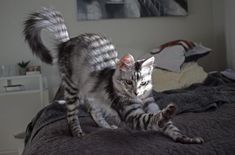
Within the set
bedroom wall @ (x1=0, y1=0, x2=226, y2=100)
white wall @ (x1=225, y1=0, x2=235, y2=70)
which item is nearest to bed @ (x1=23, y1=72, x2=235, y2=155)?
white wall @ (x1=225, y1=0, x2=235, y2=70)

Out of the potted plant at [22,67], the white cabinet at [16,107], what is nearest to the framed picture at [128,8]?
the potted plant at [22,67]

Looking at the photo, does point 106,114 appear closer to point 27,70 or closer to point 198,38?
point 27,70

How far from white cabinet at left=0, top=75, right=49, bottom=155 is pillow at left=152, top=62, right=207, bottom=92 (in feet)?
3.45

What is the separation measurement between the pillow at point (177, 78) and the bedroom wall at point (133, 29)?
2.01 ft

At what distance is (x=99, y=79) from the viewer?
133 cm

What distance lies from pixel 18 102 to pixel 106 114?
1.69m

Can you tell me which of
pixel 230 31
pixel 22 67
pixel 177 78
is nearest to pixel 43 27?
pixel 177 78

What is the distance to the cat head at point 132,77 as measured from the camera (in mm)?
1235

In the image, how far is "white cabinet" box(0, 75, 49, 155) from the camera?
112 inches

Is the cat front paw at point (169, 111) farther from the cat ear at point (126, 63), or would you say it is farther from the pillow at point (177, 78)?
the pillow at point (177, 78)

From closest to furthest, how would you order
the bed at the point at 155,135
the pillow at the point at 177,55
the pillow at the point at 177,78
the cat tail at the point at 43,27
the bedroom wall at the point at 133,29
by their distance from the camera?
the bed at the point at 155,135 → the cat tail at the point at 43,27 → the pillow at the point at 177,78 → the pillow at the point at 177,55 → the bedroom wall at the point at 133,29

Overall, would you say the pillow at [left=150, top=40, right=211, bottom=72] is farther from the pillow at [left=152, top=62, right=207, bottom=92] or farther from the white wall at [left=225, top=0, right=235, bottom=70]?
the white wall at [left=225, top=0, right=235, bottom=70]

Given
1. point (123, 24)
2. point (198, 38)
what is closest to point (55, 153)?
point (123, 24)

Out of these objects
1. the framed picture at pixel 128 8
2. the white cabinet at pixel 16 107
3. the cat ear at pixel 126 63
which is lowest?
the white cabinet at pixel 16 107
